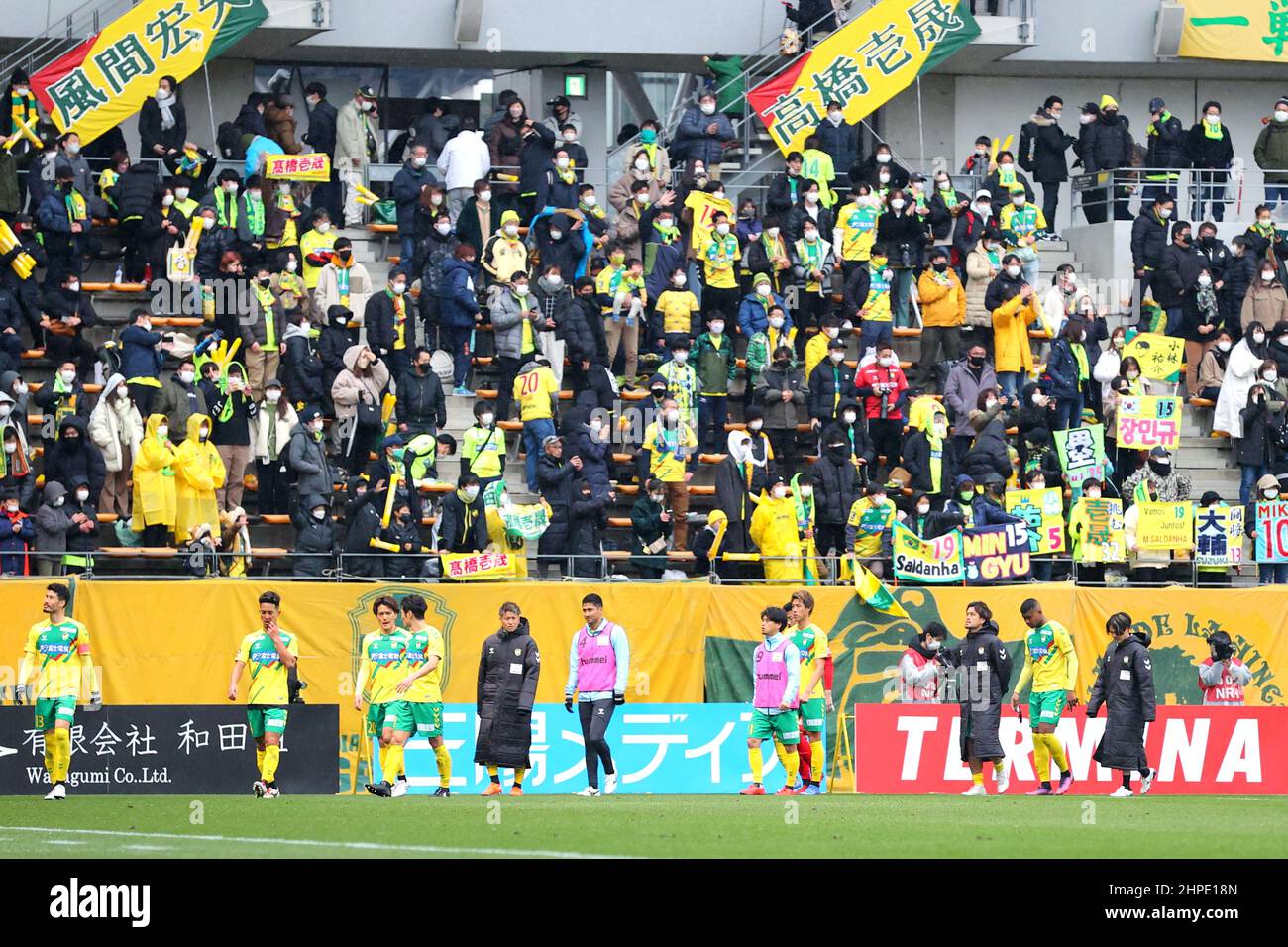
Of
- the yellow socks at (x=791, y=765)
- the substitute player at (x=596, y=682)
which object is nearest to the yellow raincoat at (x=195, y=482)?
the substitute player at (x=596, y=682)

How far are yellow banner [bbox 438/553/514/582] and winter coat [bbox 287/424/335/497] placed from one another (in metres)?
1.76

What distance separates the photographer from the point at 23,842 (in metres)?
15.5

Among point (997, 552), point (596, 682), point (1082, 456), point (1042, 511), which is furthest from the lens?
point (1082, 456)

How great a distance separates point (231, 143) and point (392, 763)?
1276cm

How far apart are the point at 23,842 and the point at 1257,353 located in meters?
20.2

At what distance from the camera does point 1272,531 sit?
28.5 m

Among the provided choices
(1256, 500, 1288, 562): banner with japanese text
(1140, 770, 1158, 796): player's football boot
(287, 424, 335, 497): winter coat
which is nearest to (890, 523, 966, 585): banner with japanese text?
(1140, 770, 1158, 796): player's football boot

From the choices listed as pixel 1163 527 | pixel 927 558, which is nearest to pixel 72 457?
pixel 927 558

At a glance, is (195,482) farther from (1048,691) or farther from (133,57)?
(1048,691)

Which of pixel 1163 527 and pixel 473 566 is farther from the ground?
pixel 1163 527

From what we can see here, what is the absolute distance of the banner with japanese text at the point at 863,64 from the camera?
33531 millimetres

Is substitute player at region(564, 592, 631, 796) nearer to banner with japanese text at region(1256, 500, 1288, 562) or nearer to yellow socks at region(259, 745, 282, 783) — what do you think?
yellow socks at region(259, 745, 282, 783)

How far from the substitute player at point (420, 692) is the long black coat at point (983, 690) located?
16.0 ft
